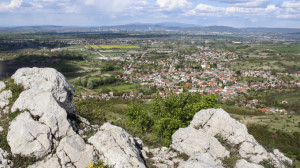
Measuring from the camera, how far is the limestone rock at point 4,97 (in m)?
15.2

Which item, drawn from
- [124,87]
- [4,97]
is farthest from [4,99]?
[124,87]

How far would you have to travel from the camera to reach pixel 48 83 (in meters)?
16.2

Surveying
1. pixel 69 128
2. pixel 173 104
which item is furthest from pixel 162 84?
pixel 69 128

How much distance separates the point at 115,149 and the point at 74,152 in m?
2.63

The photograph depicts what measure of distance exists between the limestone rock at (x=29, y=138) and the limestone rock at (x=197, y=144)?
10.1 metres

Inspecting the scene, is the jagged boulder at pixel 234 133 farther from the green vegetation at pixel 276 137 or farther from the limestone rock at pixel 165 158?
the green vegetation at pixel 276 137

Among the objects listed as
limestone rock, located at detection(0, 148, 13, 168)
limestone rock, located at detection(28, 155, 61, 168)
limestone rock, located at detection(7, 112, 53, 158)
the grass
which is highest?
limestone rock, located at detection(7, 112, 53, 158)

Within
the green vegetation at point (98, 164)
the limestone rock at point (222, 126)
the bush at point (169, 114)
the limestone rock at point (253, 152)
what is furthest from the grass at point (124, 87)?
the green vegetation at point (98, 164)

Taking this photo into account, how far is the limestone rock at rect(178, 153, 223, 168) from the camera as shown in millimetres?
12983

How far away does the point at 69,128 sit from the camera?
14.0 metres

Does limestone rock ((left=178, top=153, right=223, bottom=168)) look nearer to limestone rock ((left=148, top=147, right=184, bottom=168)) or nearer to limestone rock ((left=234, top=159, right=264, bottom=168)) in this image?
limestone rock ((left=148, top=147, right=184, bottom=168))

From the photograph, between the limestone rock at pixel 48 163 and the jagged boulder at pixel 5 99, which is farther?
the jagged boulder at pixel 5 99

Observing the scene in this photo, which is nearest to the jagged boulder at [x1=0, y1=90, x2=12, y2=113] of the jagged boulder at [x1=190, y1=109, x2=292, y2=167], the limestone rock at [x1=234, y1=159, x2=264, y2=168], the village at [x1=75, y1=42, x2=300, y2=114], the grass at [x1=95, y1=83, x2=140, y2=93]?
the jagged boulder at [x1=190, y1=109, x2=292, y2=167]

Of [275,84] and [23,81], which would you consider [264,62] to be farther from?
[23,81]
